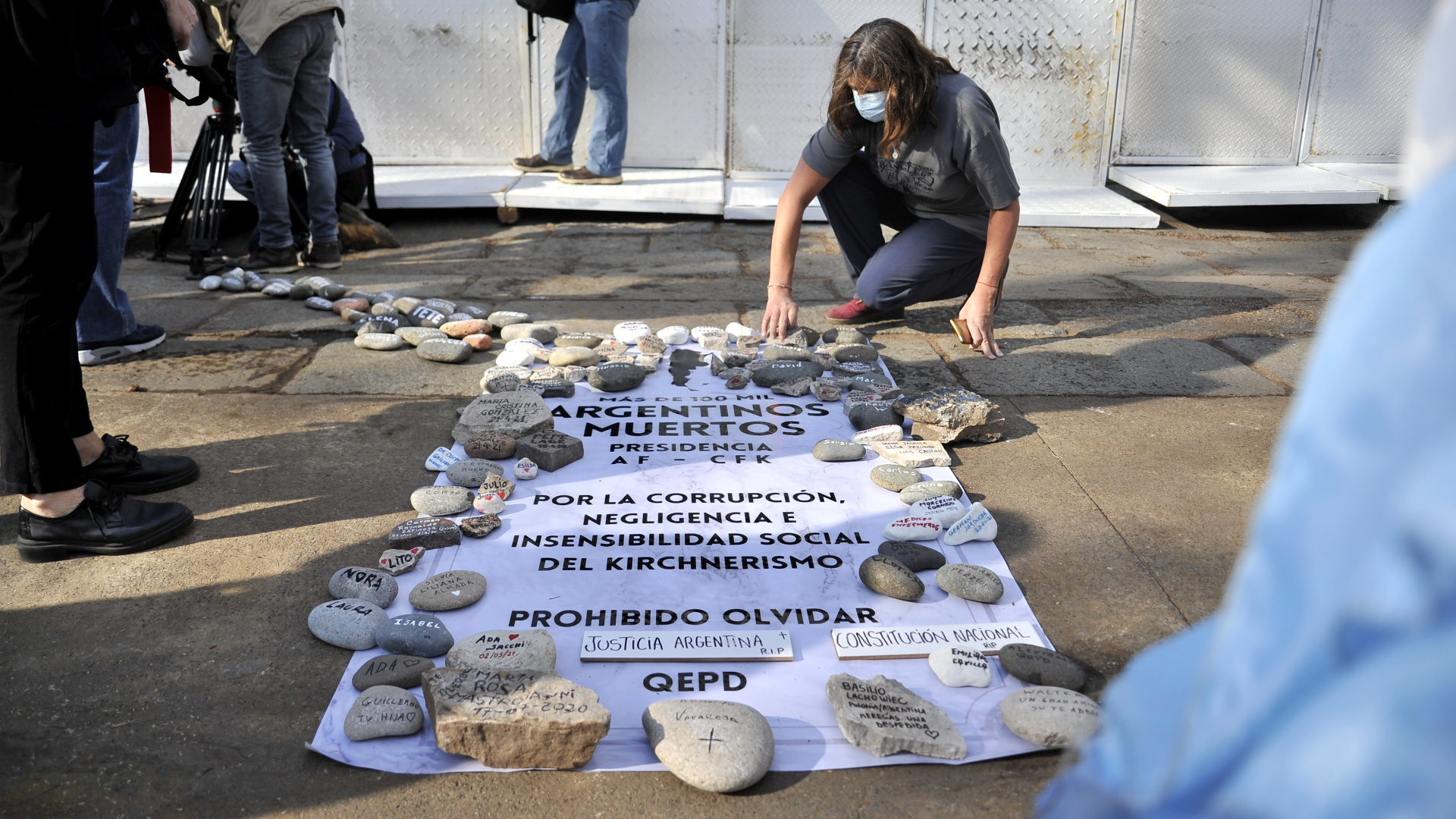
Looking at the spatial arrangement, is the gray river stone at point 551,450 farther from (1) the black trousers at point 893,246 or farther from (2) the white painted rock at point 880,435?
(1) the black trousers at point 893,246

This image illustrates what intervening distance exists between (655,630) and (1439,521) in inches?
55.2

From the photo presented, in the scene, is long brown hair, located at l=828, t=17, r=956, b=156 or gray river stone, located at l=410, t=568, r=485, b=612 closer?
gray river stone, located at l=410, t=568, r=485, b=612

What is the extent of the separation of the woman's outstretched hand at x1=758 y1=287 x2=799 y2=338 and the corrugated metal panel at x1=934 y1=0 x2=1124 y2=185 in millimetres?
3666

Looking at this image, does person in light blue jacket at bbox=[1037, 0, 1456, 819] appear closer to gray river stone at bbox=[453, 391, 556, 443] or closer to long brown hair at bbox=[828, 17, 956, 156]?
gray river stone at bbox=[453, 391, 556, 443]

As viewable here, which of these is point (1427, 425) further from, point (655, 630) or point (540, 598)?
point (540, 598)

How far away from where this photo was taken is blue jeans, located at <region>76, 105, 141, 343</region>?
2.79 meters

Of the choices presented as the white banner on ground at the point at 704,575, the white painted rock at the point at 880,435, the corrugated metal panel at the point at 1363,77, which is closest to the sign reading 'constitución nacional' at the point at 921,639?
the white banner on ground at the point at 704,575

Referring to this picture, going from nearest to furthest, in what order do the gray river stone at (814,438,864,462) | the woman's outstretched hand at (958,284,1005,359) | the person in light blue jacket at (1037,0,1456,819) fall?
the person in light blue jacket at (1037,0,1456,819) → the gray river stone at (814,438,864,462) → the woman's outstretched hand at (958,284,1005,359)

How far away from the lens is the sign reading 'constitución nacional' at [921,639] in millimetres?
1646

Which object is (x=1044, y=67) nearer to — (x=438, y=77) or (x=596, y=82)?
(x=596, y=82)

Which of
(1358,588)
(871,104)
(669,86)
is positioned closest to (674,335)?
(871,104)

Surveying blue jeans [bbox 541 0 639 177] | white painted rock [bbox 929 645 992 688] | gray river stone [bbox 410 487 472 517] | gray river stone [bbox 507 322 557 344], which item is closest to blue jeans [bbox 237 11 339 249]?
gray river stone [bbox 507 322 557 344]

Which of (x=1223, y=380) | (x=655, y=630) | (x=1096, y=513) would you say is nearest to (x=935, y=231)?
(x=1223, y=380)

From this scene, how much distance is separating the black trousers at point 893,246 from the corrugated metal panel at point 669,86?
9.78 feet
